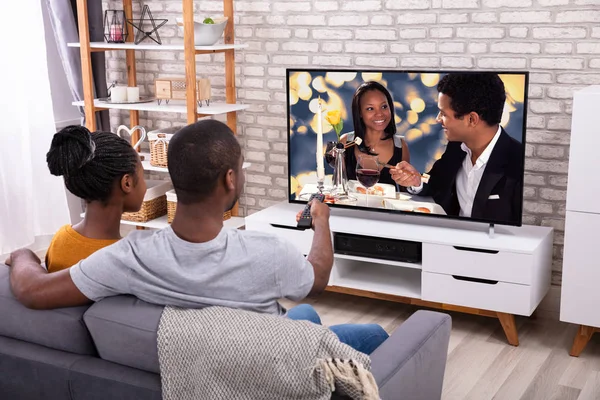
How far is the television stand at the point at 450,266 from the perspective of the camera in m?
3.34

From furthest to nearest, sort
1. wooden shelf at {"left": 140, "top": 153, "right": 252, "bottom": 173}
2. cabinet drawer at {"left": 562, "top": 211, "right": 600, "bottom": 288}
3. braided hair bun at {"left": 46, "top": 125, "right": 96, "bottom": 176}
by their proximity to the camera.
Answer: wooden shelf at {"left": 140, "top": 153, "right": 252, "bottom": 173}, cabinet drawer at {"left": 562, "top": 211, "right": 600, "bottom": 288}, braided hair bun at {"left": 46, "top": 125, "right": 96, "bottom": 176}

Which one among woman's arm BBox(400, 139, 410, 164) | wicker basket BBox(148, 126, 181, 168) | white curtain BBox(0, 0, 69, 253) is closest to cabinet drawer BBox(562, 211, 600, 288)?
woman's arm BBox(400, 139, 410, 164)

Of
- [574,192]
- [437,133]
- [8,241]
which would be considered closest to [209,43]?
[437,133]

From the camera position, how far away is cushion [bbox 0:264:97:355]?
5.69ft

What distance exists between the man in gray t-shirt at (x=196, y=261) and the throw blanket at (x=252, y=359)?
0.24 feet

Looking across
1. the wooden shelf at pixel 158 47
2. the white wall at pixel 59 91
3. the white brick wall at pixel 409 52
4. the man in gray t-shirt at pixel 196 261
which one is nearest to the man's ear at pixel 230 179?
the man in gray t-shirt at pixel 196 261

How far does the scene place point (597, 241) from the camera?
10.2 feet

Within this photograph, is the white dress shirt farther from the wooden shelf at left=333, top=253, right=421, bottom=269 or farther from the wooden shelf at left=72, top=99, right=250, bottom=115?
the wooden shelf at left=72, top=99, right=250, bottom=115

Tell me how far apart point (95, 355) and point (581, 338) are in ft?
7.40

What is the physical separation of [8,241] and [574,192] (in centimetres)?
312

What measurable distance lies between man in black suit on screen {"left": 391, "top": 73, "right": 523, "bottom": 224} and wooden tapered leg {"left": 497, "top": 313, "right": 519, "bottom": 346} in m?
0.43

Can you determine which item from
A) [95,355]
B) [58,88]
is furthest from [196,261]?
[58,88]

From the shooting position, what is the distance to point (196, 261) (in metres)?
1.71

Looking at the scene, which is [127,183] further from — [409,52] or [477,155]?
[409,52]
